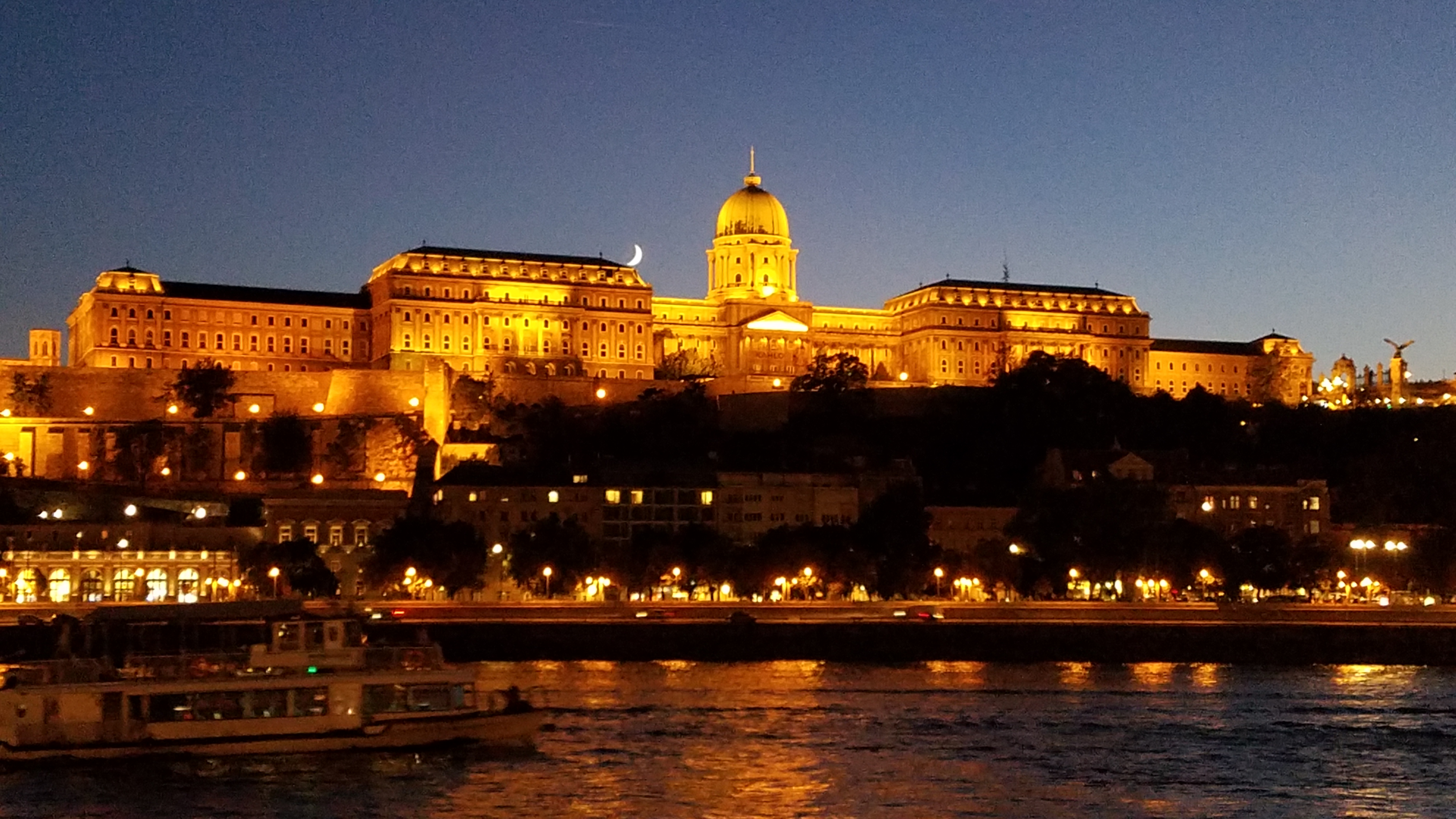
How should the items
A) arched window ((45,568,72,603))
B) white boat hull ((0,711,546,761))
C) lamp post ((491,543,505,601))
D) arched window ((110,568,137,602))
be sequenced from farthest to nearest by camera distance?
lamp post ((491,543,505,601))
arched window ((110,568,137,602))
arched window ((45,568,72,603))
white boat hull ((0,711,546,761))

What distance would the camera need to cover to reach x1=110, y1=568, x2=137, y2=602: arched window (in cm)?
8531

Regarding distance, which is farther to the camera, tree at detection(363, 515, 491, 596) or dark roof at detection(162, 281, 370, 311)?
dark roof at detection(162, 281, 370, 311)

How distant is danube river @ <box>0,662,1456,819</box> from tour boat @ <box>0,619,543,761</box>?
0.70 meters

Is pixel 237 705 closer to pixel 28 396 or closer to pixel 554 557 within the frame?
pixel 554 557

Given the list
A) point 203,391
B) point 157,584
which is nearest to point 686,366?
point 203,391

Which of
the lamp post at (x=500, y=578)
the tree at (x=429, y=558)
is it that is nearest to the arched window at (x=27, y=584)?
the tree at (x=429, y=558)

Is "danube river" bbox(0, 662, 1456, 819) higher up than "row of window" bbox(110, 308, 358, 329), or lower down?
lower down

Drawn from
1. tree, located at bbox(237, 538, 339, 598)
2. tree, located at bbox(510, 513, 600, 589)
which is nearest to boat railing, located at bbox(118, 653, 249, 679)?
tree, located at bbox(237, 538, 339, 598)

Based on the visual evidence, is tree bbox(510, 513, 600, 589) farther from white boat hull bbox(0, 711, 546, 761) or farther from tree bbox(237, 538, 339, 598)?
white boat hull bbox(0, 711, 546, 761)

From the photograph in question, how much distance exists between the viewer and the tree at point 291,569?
8375 cm

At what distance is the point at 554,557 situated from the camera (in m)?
85.6

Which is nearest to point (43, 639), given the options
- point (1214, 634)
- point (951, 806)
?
point (951, 806)

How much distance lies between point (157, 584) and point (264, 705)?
42216mm

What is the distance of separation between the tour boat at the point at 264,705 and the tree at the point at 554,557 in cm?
3679
